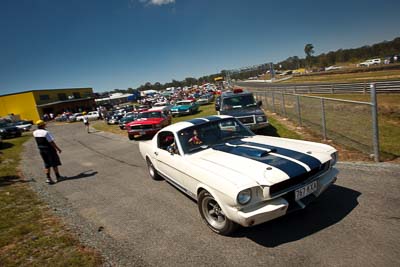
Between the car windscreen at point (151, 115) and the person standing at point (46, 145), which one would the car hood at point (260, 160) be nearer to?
the person standing at point (46, 145)

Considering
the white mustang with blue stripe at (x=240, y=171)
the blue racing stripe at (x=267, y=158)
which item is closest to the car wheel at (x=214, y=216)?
the white mustang with blue stripe at (x=240, y=171)

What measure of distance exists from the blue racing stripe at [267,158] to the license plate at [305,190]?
0.23m

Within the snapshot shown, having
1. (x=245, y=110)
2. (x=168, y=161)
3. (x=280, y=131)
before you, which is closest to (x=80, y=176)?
(x=168, y=161)

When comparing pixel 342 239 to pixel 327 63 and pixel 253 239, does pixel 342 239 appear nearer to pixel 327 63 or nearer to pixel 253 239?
pixel 253 239

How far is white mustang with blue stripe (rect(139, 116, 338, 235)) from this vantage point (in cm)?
276

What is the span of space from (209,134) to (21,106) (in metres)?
58.2

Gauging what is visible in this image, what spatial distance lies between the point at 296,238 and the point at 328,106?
5.87 m

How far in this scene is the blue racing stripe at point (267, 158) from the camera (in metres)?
2.90

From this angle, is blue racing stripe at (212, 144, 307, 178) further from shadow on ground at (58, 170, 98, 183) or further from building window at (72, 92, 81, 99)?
building window at (72, 92, 81, 99)

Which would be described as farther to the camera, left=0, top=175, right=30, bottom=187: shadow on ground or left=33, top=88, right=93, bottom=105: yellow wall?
left=33, top=88, right=93, bottom=105: yellow wall

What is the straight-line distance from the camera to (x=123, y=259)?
3.02m

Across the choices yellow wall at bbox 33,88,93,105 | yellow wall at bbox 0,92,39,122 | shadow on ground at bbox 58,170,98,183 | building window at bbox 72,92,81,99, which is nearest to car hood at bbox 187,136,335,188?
shadow on ground at bbox 58,170,98,183

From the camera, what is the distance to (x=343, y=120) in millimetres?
6977

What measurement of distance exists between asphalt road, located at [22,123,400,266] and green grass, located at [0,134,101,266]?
23cm
